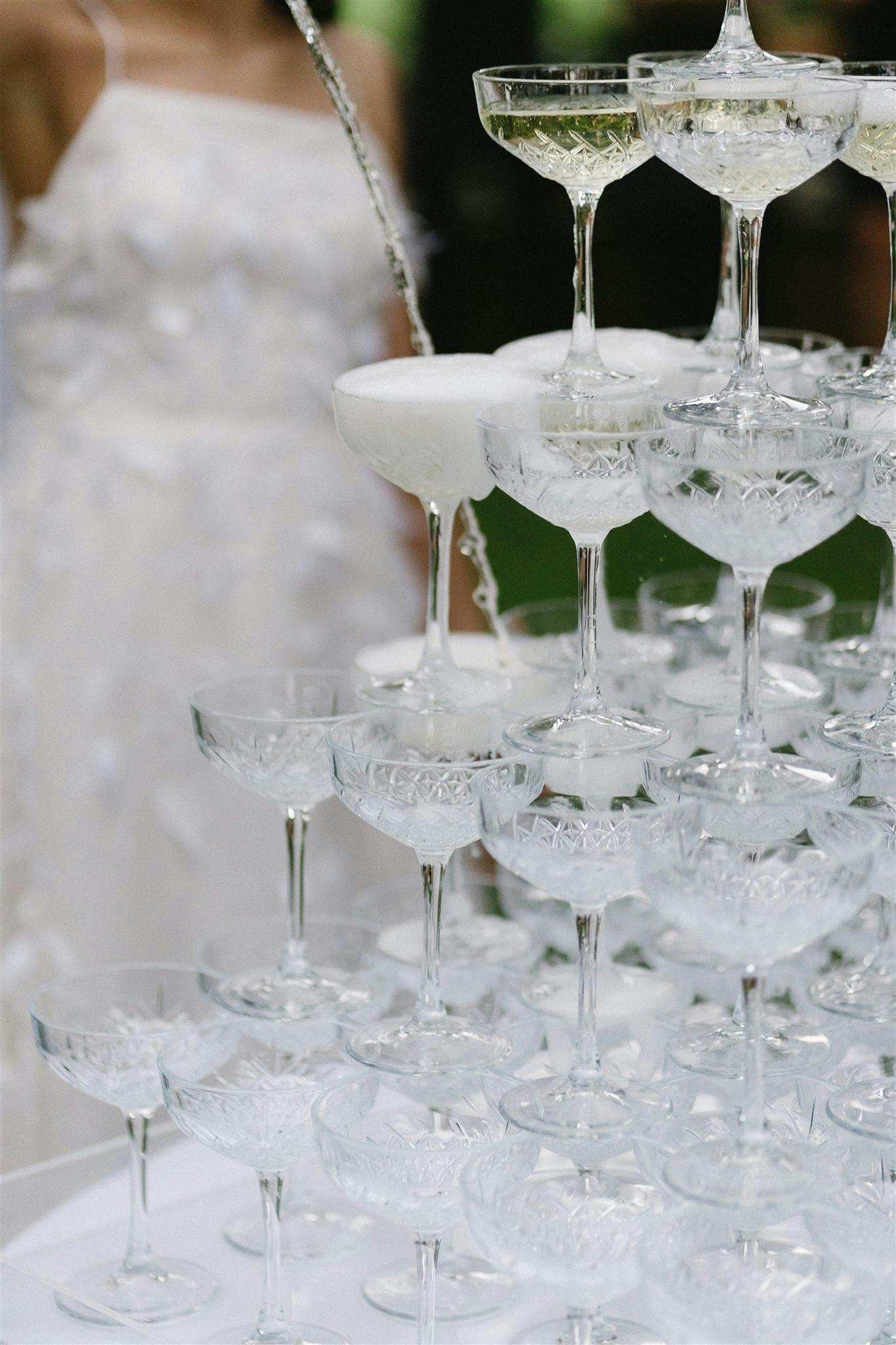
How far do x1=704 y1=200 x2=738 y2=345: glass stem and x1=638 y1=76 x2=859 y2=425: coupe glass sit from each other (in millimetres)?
210

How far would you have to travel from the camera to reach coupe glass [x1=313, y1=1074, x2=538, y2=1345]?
784mm

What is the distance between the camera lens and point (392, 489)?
205cm

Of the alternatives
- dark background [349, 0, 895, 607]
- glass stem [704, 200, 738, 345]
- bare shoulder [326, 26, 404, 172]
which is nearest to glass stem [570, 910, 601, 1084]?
glass stem [704, 200, 738, 345]

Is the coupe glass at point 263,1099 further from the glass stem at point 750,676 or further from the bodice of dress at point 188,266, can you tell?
the bodice of dress at point 188,266

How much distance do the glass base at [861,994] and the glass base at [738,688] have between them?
0.45ft

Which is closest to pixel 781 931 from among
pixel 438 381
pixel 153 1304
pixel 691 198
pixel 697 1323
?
pixel 697 1323

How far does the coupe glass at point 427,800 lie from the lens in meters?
0.83

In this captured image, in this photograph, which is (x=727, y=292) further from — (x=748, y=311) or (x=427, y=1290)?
(x=427, y=1290)

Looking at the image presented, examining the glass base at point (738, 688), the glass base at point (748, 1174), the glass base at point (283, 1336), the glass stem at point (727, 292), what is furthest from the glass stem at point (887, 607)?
the glass base at point (283, 1336)

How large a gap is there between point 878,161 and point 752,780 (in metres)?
0.33

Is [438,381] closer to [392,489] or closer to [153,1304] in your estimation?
[153,1304]

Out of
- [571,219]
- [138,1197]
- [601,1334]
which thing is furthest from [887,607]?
[571,219]

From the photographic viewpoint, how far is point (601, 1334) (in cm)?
85

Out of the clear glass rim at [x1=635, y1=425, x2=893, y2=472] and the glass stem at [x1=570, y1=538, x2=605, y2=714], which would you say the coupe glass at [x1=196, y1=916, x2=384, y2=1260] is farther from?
the clear glass rim at [x1=635, y1=425, x2=893, y2=472]
